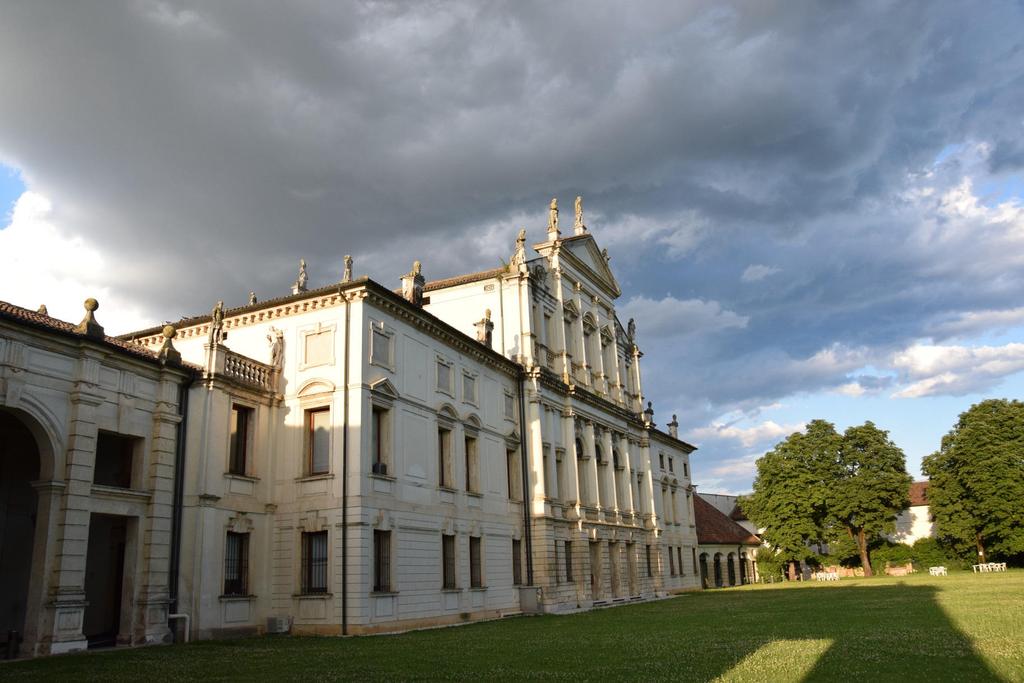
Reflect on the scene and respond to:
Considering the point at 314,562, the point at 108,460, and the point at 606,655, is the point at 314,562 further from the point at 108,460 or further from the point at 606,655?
the point at 606,655

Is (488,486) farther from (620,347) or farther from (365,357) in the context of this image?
(620,347)

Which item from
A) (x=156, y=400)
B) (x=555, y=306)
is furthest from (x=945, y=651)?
(x=555, y=306)

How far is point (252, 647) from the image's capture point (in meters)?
20.3

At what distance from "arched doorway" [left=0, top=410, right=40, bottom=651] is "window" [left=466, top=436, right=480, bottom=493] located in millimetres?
15338

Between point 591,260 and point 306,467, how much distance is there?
26.5 meters

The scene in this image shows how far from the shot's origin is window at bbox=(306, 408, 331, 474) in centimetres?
2630

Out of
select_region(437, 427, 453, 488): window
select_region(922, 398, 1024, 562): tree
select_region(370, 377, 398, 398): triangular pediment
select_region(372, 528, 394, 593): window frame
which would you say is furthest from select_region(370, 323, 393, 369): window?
select_region(922, 398, 1024, 562): tree

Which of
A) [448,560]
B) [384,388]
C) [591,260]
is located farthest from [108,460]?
[591,260]

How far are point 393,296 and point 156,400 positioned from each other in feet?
28.6

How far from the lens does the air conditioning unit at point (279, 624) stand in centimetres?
2450

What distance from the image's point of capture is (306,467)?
2627cm

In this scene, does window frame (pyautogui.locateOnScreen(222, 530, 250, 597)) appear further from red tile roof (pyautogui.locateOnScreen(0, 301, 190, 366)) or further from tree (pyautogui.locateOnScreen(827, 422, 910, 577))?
tree (pyautogui.locateOnScreen(827, 422, 910, 577))

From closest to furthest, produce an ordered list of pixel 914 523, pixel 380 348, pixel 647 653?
pixel 647 653 → pixel 380 348 → pixel 914 523

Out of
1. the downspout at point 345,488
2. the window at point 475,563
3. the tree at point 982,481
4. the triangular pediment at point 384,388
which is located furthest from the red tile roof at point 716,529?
the downspout at point 345,488
